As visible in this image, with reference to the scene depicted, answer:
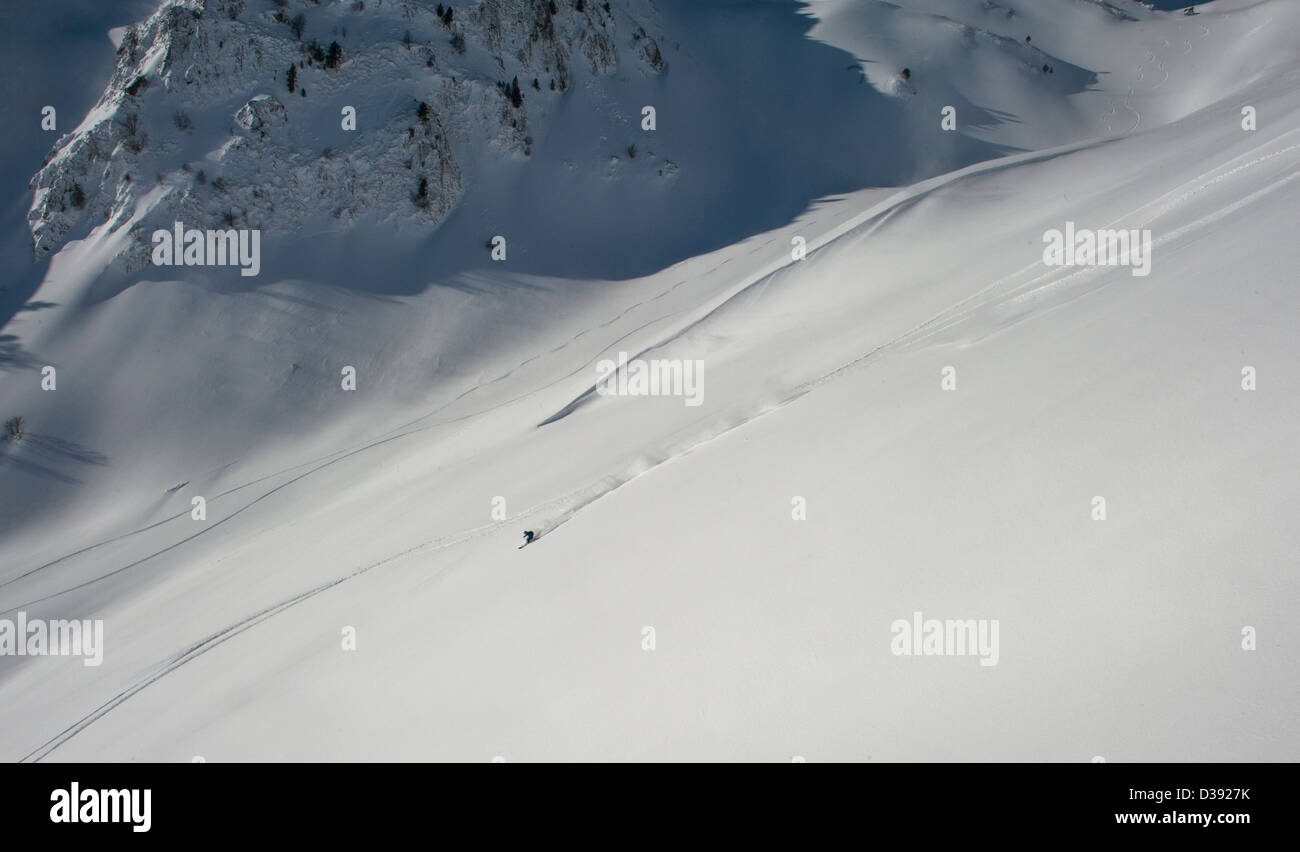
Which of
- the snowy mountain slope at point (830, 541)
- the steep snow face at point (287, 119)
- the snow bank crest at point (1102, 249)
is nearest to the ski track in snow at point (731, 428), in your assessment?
the snowy mountain slope at point (830, 541)

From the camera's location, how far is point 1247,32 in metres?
40.0

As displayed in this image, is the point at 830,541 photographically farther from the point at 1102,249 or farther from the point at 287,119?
the point at 287,119

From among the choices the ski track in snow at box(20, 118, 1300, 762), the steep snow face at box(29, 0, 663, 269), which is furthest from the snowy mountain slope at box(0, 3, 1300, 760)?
the steep snow face at box(29, 0, 663, 269)

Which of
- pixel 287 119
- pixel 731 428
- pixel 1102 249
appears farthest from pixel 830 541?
pixel 287 119

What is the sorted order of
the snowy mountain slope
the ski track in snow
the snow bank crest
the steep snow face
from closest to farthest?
the snowy mountain slope
the snow bank crest
the ski track in snow
the steep snow face

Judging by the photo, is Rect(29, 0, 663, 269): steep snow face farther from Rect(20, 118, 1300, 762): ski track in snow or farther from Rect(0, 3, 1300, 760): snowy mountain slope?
Rect(20, 118, 1300, 762): ski track in snow

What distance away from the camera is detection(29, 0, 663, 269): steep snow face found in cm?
2397

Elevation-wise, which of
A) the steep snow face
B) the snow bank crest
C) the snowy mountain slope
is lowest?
the snowy mountain slope

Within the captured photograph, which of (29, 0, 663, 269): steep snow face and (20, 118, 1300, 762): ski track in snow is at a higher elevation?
(29, 0, 663, 269): steep snow face

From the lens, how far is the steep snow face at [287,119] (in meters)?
24.0

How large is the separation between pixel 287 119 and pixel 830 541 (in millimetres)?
27034

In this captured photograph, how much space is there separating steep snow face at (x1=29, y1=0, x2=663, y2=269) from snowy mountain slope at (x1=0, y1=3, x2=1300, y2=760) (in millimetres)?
11440

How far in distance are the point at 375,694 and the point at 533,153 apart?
85.7 feet

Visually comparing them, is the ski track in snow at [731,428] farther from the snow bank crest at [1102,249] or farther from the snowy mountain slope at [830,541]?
the snow bank crest at [1102,249]
